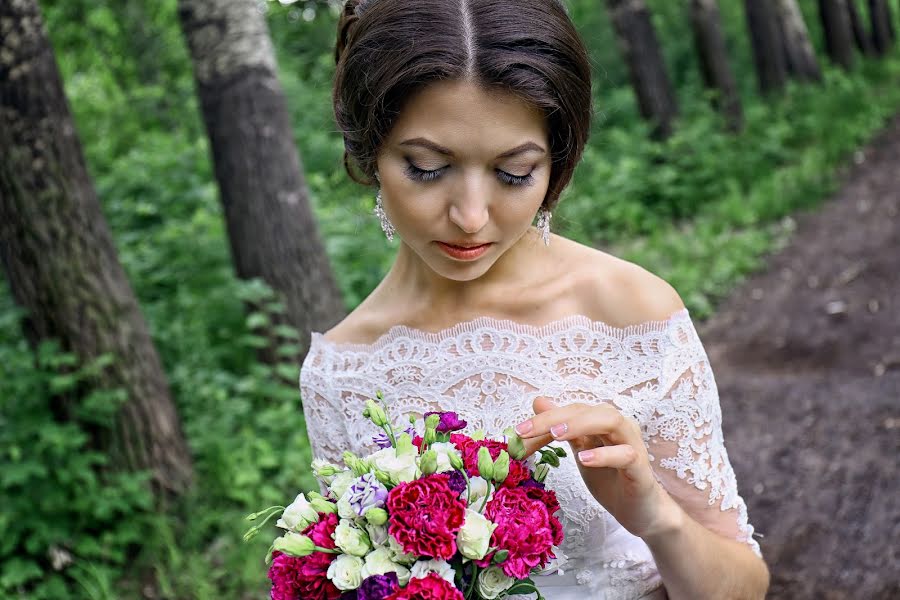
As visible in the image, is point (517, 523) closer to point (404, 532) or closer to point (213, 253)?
point (404, 532)

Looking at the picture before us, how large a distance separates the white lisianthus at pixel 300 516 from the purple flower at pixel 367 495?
11 centimetres

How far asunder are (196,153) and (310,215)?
3481 millimetres

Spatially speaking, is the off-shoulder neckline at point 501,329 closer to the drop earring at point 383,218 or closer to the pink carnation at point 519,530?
the drop earring at point 383,218

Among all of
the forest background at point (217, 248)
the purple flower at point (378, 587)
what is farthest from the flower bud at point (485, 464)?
the forest background at point (217, 248)

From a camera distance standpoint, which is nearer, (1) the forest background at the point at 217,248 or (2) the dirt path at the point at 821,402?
(2) the dirt path at the point at 821,402

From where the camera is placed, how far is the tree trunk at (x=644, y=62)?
1092 centimetres

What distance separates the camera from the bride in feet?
5.81

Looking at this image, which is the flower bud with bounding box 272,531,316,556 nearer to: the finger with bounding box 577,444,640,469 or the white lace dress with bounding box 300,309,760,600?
the finger with bounding box 577,444,640,469

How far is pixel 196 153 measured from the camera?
848cm

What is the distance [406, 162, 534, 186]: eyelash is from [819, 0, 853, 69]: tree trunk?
15.9 m

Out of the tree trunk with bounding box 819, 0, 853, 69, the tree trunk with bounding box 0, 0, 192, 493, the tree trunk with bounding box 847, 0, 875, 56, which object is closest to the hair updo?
the tree trunk with bounding box 0, 0, 192, 493

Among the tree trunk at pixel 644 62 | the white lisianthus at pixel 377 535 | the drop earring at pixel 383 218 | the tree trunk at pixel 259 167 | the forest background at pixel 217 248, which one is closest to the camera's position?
the white lisianthus at pixel 377 535

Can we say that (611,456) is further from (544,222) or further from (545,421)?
(544,222)

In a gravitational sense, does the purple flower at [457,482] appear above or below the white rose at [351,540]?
above
